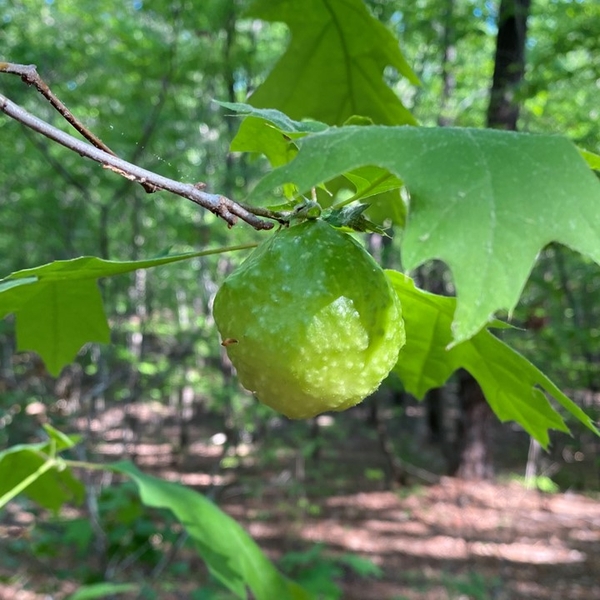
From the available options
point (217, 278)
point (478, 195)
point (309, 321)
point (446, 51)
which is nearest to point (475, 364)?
point (309, 321)

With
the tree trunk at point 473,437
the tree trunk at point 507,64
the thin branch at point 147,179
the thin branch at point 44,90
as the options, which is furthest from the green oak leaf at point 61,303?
the tree trunk at point 473,437

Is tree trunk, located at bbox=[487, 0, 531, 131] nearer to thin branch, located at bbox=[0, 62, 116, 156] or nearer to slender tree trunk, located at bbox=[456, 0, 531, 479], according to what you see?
slender tree trunk, located at bbox=[456, 0, 531, 479]

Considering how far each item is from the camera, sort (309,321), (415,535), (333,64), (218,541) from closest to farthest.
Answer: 1. (309,321)
2. (333,64)
3. (218,541)
4. (415,535)

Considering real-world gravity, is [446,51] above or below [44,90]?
above

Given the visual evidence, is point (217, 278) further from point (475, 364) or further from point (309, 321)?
point (309, 321)

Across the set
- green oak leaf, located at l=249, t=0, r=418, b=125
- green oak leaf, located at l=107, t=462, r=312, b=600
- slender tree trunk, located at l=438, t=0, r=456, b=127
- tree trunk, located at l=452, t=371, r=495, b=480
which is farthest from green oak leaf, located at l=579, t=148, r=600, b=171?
tree trunk, located at l=452, t=371, r=495, b=480

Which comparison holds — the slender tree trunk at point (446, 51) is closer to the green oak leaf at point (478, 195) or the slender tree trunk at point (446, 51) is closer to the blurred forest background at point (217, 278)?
the blurred forest background at point (217, 278)
